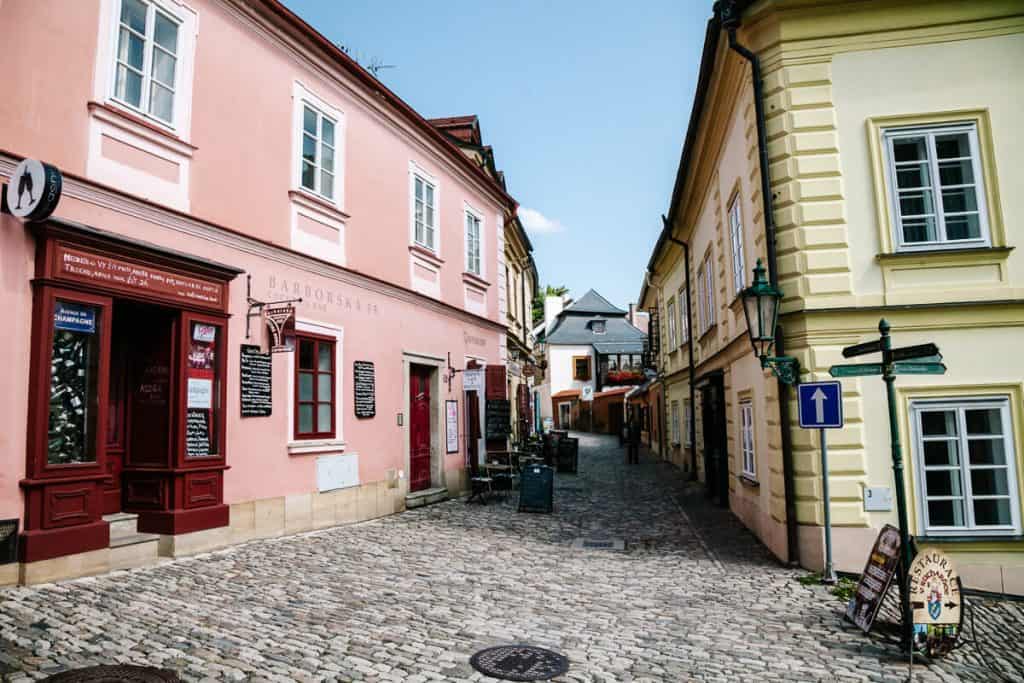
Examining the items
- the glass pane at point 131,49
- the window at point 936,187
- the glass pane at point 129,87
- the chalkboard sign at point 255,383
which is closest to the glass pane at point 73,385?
the chalkboard sign at point 255,383

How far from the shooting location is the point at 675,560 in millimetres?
8750

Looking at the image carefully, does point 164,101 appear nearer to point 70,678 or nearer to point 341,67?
point 341,67

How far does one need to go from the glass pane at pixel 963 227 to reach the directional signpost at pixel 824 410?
259 cm

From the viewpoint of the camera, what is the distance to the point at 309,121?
1062 centimetres

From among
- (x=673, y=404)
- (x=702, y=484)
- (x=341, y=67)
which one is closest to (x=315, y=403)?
(x=341, y=67)

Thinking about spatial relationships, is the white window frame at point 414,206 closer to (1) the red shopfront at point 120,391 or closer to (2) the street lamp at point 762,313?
(1) the red shopfront at point 120,391

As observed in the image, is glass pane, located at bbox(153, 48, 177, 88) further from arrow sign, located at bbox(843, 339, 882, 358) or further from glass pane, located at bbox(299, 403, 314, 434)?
arrow sign, located at bbox(843, 339, 882, 358)

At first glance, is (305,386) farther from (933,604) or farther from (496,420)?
(933,604)

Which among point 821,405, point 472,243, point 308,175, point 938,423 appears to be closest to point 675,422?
point 472,243

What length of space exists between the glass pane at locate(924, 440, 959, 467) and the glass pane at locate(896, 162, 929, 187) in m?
3.04

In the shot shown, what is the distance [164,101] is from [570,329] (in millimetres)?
47171

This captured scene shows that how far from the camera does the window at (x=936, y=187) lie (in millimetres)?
8109

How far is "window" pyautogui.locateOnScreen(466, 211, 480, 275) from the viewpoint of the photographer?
52.7 feet

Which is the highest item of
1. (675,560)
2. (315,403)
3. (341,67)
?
(341,67)
